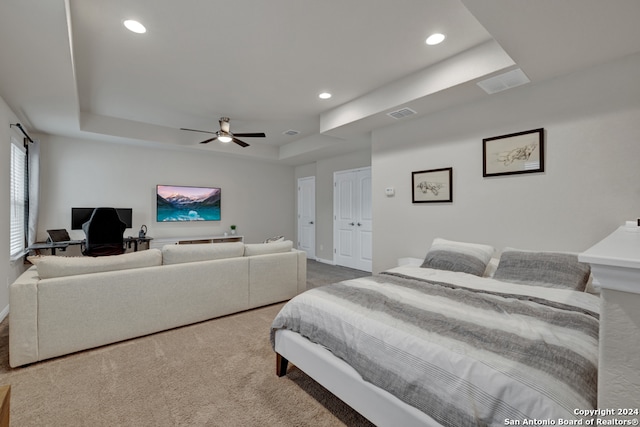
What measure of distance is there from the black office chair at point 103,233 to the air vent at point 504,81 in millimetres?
4970

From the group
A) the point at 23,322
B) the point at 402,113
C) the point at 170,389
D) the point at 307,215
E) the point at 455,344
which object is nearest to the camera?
the point at 455,344

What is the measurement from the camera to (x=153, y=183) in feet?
18.6

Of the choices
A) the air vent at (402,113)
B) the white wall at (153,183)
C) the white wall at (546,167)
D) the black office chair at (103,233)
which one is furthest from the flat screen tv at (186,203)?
the air vent at (402,113)

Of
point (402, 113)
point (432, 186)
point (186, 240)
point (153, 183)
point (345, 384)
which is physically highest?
point (402, 113)

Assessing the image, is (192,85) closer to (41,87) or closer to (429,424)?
(41,87)

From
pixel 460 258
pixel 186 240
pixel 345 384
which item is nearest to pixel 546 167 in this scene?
pixel 460 258

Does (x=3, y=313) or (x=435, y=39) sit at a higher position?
(x=435, y=39)

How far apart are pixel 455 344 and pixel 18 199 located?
5539 millimetres

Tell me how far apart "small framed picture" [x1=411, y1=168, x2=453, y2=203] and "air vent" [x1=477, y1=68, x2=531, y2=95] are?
962 mm

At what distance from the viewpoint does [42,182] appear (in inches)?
184

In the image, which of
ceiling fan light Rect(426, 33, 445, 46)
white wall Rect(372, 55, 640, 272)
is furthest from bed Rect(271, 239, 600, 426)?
ceiling fan light Rect(426, 33, 445, 46)

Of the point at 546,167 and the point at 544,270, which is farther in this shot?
the point at 546,167

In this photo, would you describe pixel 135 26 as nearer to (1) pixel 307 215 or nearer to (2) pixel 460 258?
(2) pixel 460 258

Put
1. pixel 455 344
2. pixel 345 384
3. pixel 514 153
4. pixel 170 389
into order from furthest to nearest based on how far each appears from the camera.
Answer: pixel 514 153
pixel 170 389
pixel 345 384
pixel 455 344
